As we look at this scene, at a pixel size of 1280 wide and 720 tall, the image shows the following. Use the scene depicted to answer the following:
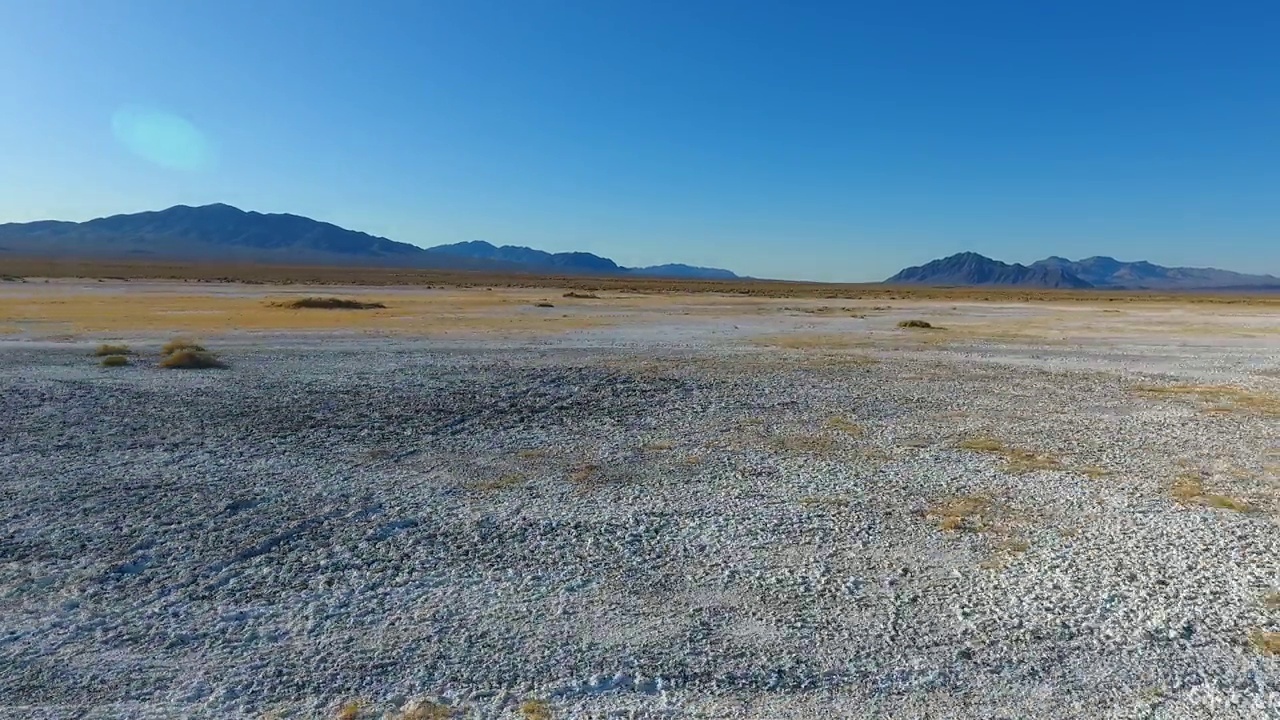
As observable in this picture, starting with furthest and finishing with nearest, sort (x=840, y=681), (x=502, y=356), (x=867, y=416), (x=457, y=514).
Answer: (x=502, y=356) < (x=867, y=416) < (x=457, y=514) < (x=840, y=681)

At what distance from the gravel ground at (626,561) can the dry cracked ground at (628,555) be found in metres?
0.03

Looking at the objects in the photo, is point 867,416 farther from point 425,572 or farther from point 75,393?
point 75,393

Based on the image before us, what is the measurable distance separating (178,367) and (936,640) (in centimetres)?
1787

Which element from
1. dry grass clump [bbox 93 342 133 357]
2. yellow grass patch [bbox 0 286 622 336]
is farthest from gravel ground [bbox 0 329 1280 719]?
yellow grass patch [bbox 0 286 622 336]

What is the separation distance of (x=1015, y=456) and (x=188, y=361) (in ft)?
56.9

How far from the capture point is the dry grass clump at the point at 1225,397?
1506 centimetres

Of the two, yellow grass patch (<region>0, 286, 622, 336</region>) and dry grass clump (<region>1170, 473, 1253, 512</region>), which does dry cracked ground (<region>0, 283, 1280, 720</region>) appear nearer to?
dry grass clump (<region>1170, 473, 1253, 512</region>)

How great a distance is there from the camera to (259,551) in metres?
7.20

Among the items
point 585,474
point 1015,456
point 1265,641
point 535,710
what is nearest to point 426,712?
point 535,710

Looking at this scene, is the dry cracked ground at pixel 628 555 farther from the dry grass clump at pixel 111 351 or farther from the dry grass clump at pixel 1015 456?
the dry grass clump at pixel 111 351

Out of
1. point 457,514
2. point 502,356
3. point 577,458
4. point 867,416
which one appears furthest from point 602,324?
point 457,514

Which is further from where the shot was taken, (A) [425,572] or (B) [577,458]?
(B) [577,458]

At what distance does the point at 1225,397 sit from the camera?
16.5m

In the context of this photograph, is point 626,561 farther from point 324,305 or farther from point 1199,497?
point 324,305
